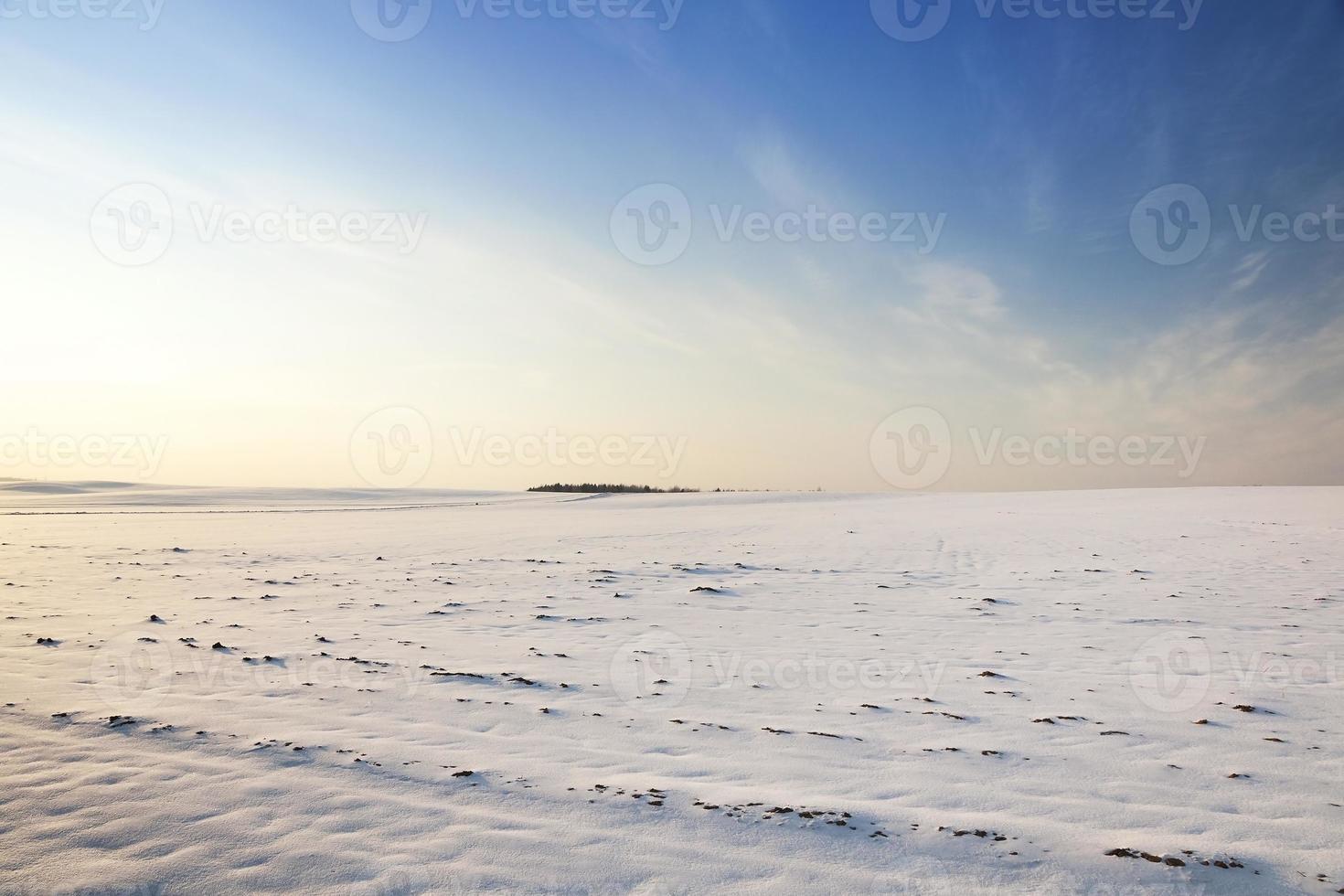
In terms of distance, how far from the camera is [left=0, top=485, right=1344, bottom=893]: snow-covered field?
12.6ft

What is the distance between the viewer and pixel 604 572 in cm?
1443

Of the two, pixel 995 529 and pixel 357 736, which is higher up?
pixel 995 529

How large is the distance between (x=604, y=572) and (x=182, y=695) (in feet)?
27.8

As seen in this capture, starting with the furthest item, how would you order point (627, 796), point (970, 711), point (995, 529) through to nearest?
point (995, 529), point (970, 711), point (627, 796)

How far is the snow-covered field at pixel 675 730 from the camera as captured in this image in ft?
12.6

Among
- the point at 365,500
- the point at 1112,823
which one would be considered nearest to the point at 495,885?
the point at 1112,823

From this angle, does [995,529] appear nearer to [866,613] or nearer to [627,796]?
[866,613]

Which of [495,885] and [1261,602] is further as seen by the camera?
[1261,602]

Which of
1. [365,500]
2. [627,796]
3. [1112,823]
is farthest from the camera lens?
[365,500]

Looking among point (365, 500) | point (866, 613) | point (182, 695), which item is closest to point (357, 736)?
point (182, 695)

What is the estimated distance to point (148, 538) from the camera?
66.7 feet

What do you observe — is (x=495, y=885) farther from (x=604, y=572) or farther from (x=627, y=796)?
(x=604, y=572)

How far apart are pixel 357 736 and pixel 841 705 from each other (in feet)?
13.6

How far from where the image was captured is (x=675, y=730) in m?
5.90
